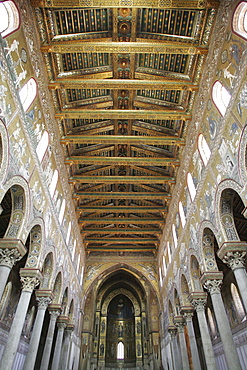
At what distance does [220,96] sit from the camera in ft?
34.8

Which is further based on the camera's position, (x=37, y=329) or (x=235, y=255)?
(x=37, y=329)

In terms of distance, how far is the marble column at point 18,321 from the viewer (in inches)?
347

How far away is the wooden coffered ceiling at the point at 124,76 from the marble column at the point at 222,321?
282 inches

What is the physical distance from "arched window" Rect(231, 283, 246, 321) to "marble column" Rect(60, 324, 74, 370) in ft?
37.6

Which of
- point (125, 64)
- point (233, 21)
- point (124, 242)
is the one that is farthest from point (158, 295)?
point (233, 21)

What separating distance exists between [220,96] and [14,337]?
1185 centimetres

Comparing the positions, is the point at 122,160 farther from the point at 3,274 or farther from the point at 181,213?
the point at 3,274

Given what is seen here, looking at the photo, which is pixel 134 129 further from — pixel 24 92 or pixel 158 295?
pixel 158 295

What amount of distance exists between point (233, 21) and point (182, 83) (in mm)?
3423

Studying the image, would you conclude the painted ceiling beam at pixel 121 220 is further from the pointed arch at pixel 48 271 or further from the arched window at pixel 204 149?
the arched window at pixel 204 149

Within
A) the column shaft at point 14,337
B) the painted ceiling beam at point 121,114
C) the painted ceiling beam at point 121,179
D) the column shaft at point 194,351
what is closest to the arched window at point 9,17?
the painted ceiling beam at point 121,114

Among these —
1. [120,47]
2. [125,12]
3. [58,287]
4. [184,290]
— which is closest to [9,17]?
[120,47]

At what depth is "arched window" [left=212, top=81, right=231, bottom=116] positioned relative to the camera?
1002 cm

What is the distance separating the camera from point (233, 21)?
9234mm
